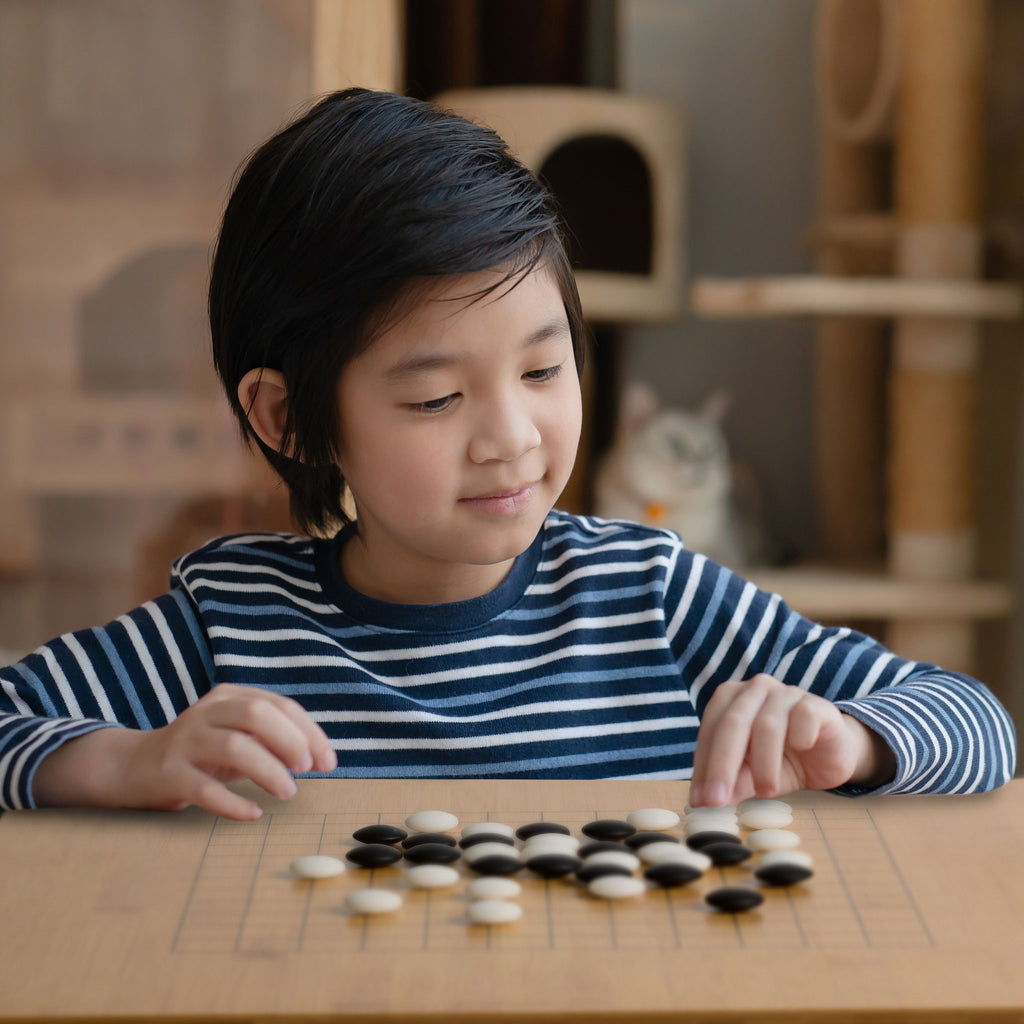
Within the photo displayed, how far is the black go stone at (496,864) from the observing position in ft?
1.74

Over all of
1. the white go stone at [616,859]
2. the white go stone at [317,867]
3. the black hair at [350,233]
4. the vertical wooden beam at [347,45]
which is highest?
the vertical wooden beam at [347,45]

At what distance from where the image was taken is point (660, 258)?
1.97 meters

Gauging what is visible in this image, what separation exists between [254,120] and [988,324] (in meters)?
1.20

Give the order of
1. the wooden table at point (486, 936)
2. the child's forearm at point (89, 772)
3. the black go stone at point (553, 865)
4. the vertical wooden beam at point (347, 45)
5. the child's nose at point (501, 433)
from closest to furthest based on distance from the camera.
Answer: the wooden table at point (486, 936), the black go stone at point (553, 865), the child's forearm at point (89, 772), the child's nose at point (501, 433), the vertical wooden beam at point (347, 45)

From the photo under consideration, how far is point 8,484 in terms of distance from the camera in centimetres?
168

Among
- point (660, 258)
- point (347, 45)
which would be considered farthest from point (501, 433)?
point (660, 258)

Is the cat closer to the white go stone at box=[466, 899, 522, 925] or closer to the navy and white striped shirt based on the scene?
the navy and white striped shirt

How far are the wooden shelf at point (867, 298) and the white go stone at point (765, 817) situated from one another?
122 centimetres

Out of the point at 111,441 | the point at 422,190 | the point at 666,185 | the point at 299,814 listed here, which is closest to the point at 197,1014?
the point at 299,814

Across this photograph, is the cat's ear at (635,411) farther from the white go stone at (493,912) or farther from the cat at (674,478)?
the white go stone at (493,912)

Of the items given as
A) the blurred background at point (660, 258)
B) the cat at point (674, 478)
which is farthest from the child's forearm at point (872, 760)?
the cat at point (674, 478)

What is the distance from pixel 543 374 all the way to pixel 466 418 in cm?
7

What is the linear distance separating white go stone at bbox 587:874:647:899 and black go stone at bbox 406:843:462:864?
7 centimetres

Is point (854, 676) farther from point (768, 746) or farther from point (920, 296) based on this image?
point (920, 296)
